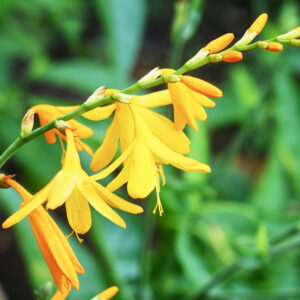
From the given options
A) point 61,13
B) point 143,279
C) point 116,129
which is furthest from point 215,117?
point 116,129

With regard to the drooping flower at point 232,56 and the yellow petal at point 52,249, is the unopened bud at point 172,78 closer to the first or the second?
the drooping flower at point 232,56

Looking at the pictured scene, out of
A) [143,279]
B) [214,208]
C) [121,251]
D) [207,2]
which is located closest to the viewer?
[143,279]

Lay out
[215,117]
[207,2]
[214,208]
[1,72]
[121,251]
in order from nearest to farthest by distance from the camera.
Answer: [214,208]
[121,251]
[1,72]
[215,117]
[207,2]

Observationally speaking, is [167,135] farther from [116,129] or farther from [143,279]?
[143,279]

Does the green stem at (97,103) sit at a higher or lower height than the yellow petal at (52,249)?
higher

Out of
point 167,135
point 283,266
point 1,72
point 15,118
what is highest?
point 1,72

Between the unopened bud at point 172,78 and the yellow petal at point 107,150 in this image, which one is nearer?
the unopened bud at point 172,78

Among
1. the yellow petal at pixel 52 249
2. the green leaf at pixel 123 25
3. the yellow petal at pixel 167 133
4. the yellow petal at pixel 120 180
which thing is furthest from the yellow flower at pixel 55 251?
the green leaf at pixel 123 25
